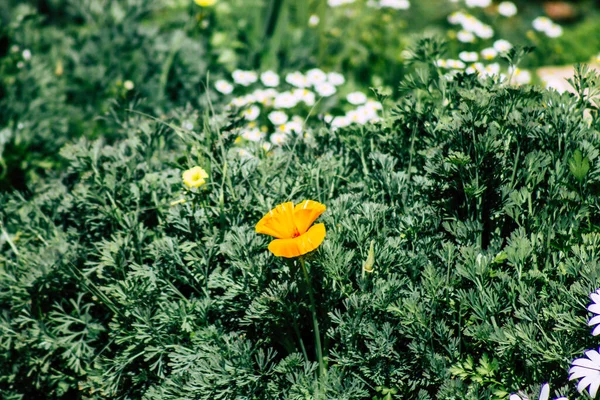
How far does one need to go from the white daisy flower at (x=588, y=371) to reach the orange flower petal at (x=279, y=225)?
80 centimetres

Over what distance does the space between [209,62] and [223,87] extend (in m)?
0.27

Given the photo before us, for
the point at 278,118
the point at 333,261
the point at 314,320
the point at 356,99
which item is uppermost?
the point at 333,261

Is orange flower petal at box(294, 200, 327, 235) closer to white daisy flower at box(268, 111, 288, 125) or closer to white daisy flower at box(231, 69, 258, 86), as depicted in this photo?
white daisy flower at box(268, 111, 288, 125)

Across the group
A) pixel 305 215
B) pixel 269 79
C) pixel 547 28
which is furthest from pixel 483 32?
pixel 305 215

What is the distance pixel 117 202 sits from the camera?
234 centimetres

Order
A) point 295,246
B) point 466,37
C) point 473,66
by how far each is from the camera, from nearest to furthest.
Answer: point 295,246, point 473,66, point 466,37

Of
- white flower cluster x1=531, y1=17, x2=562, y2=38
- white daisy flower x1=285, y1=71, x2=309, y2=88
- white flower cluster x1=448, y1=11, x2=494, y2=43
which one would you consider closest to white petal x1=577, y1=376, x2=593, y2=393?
white daisy flower x1=285, y1=71, x2=309, y2=88

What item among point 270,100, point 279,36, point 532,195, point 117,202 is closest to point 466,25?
point 279,36

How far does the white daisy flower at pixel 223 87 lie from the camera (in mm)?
3826

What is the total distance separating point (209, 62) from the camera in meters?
4.00

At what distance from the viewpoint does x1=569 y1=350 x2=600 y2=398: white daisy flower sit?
1.51 meters

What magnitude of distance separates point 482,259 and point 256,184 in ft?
2.80

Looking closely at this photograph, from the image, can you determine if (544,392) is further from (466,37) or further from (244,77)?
(466,37)

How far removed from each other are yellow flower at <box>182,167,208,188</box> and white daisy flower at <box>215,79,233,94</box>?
5.96ft
